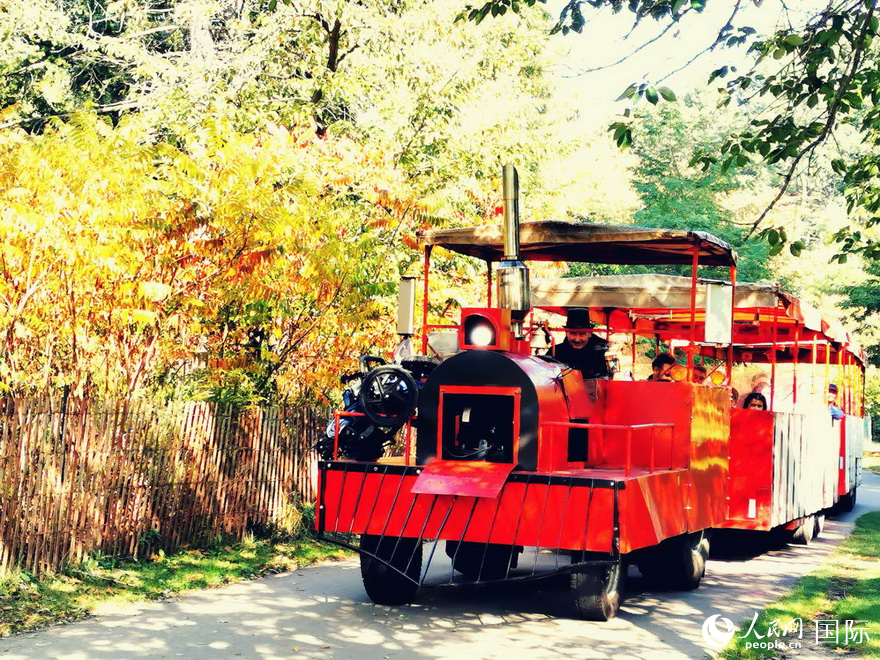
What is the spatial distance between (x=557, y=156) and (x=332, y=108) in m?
6.19

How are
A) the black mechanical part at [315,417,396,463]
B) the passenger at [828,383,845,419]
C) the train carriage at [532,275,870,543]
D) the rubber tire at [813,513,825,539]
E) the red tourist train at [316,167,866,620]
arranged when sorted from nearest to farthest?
the red tourist train at [316,167,866,620] < the black mechanical part at [315,417,396,463] < the train carriage at [532,275,870,543] < the rubber tire at [813,513,825,539] < the passenger at [828,383,845,419]

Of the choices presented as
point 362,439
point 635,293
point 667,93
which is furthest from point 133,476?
point 667,93

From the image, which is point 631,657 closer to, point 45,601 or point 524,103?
point 45,601

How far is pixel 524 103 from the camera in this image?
21.9 metres

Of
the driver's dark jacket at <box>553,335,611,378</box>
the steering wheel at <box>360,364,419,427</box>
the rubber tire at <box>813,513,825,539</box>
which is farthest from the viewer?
the rubber tire at <box>813,513,825,539</box>

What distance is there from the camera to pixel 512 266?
9055 mm

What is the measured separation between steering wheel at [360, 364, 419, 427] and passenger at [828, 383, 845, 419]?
33.3ft

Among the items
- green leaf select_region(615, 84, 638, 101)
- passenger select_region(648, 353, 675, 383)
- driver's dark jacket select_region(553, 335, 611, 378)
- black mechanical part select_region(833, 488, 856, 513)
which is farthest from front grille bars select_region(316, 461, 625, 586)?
black mechanical part select_region(833, 488, 856, 513)

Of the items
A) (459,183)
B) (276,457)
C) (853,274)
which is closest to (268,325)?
(276,457)

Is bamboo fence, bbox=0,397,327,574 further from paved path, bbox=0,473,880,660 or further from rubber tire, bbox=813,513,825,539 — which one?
rubber tire, bbox=813,513,825,539

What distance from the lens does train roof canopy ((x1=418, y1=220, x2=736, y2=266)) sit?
930 cm

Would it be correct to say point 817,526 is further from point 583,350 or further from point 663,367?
point 583,350

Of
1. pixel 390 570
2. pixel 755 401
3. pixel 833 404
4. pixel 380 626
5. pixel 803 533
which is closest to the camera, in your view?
Result: pixel 380 626

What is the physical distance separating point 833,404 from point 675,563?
351 inches
